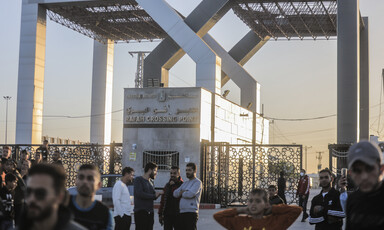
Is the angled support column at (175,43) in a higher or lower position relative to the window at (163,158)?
higher

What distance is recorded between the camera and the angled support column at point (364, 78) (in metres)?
42.6

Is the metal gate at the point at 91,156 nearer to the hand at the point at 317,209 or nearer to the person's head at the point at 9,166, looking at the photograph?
the person's head at the point at 9,166

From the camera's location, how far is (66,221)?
3486 millimetres

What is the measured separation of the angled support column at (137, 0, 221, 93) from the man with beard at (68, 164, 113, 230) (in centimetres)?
2680

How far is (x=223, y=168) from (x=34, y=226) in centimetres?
2573

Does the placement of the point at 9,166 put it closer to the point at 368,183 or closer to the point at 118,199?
the point at 118,199

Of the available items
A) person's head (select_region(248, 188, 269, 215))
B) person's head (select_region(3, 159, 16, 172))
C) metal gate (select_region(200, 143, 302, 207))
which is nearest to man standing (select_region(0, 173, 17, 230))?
person's head (select_region(3, 159, 16, 172))

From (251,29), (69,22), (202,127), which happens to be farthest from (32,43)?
(251,29)

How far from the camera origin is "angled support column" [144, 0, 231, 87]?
33.7m

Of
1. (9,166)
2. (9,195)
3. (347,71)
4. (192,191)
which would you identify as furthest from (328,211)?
(347,71)

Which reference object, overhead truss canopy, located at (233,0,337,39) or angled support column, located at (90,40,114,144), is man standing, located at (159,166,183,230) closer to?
overhead truss canopy, located at (233,0,337,39)

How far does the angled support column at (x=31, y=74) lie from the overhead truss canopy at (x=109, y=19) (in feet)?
4.09

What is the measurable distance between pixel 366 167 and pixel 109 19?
36294 millimetres

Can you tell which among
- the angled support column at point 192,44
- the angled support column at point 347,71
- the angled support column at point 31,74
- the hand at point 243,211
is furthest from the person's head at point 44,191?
the angled support column at point 31,74
